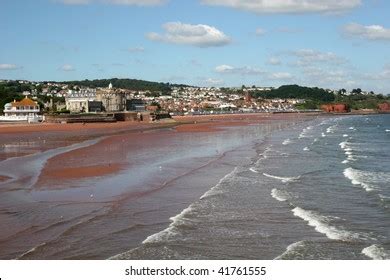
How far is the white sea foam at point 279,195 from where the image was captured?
1553 centimetres

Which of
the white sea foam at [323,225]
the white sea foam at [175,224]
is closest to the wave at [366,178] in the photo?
the white sea foam at [323,225]

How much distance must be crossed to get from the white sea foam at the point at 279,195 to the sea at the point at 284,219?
0.09ft

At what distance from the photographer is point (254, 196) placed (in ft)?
52.4

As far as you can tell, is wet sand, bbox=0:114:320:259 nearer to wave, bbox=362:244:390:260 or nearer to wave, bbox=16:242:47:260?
wave, bbox=16:242:47:260

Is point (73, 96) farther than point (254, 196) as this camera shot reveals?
Yes

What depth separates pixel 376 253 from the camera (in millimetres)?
10023

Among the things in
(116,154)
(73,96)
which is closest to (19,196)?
(116,154)

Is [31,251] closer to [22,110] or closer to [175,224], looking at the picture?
[175,224]

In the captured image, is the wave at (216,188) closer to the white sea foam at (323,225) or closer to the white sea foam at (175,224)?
the white sea foam at (175,224)

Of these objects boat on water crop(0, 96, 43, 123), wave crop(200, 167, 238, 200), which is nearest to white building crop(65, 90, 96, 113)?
boat on water crop(0, 96, 43, 123)

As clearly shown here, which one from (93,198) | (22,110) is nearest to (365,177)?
(93,198)
